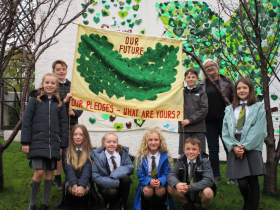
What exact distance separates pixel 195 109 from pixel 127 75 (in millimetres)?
1091

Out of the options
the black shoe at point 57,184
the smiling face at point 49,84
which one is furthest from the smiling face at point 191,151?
the black shoe at point 57,184

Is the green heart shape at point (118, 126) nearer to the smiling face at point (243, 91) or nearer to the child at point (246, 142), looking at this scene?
the child at point (246, 142)

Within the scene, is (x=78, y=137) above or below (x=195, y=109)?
below

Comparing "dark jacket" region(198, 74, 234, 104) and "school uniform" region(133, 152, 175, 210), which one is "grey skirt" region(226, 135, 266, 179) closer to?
"school uniform" region(133, 152, 175, 210)

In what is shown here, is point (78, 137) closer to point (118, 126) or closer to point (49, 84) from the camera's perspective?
point (49, 84)

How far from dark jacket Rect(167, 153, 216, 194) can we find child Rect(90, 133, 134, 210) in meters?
0.58

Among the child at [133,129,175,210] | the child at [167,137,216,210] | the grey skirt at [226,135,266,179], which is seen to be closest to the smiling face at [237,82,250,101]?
the grey skirt at [226,135,266,179]

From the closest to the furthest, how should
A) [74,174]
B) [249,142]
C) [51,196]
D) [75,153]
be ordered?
[249,142] → [74,174] → [75,153] → [51,196]

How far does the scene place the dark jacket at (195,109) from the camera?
4.33 m

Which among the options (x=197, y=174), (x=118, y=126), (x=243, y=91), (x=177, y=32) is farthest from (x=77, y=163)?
(x=177, y=32)

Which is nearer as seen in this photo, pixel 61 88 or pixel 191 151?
pixel 191 151

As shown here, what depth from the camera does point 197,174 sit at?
11.9 ft

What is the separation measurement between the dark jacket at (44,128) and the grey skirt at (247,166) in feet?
6.67

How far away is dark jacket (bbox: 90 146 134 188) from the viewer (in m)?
3.73
